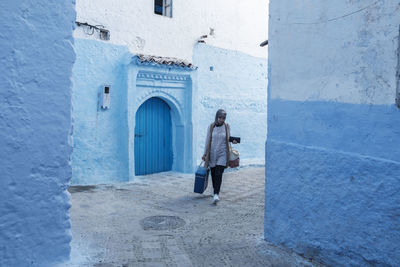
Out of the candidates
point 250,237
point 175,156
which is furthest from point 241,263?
point 175,156

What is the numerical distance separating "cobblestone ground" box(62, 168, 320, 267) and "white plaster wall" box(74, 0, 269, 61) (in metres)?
3.59

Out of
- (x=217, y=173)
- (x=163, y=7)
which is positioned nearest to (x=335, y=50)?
(x=217, y=173)

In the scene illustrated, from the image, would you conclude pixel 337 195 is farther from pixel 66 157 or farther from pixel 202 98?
pixel 202 98

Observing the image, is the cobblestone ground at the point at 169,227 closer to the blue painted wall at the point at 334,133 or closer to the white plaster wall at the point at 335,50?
the blue painted wall at the point at 334,133

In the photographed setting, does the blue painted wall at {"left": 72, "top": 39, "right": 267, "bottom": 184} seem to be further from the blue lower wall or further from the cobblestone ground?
the blue lower wall

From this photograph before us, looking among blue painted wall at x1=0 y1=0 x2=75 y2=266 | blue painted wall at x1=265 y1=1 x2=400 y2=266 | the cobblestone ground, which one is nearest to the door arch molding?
the cobblestone ground

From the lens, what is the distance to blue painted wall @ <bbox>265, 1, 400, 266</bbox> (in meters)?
3.37

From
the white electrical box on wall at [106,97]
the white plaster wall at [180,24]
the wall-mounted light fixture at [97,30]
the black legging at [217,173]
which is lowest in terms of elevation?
the black legging at [217,173]

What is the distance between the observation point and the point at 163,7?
970 cm

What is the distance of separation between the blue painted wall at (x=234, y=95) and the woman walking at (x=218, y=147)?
3528 mm

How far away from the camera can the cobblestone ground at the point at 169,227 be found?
163 inches

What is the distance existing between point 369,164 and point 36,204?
3.32m

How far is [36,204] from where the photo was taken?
359 centimetres

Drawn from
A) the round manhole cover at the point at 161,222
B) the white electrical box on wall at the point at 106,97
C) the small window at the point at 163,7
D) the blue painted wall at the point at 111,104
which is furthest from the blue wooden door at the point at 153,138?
the round manhole cover at the point at 161,222
